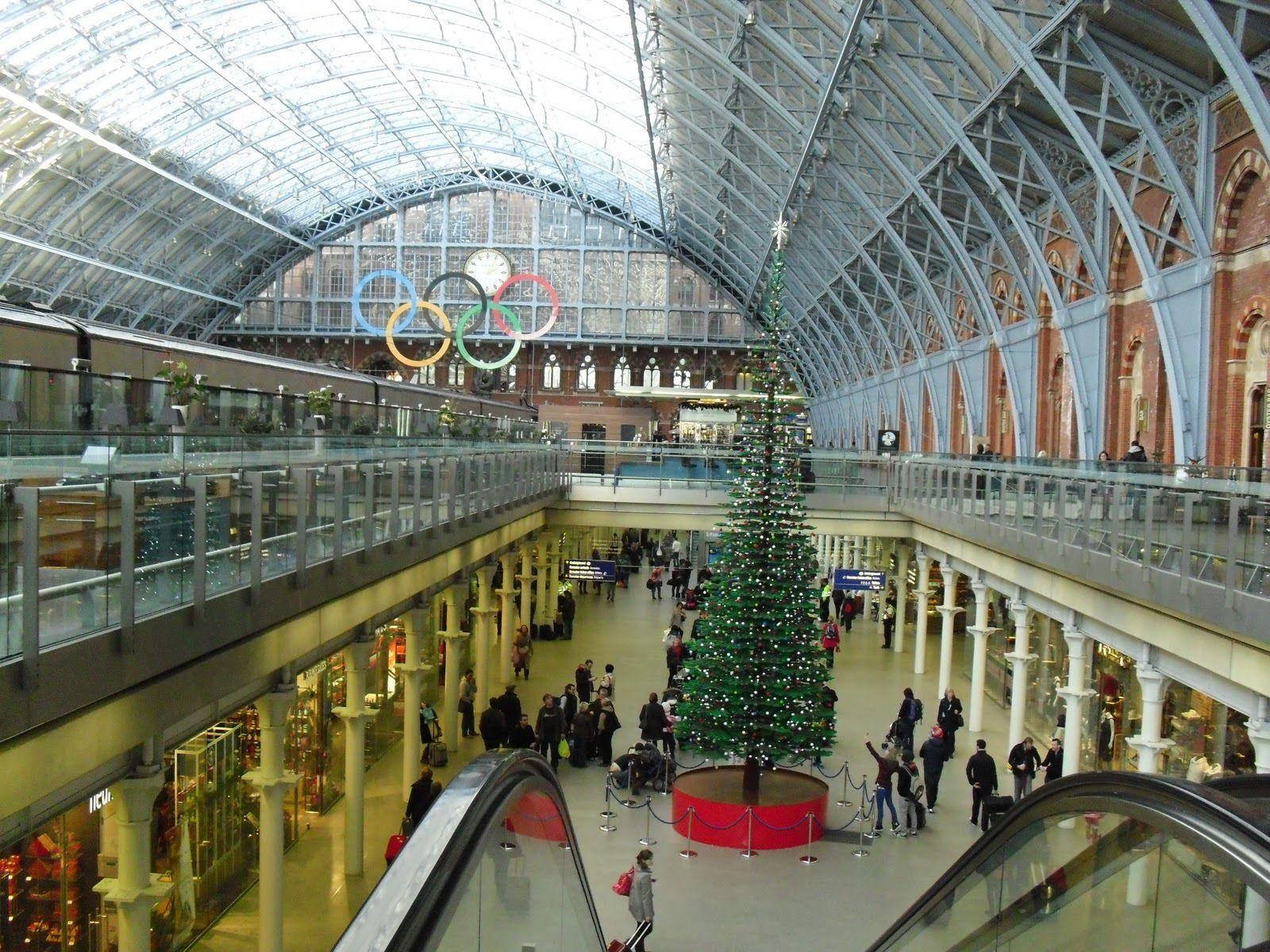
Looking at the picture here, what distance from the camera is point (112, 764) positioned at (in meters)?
7.72

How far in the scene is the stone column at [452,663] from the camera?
2009 cm

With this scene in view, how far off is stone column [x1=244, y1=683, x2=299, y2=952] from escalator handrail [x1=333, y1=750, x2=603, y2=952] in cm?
684

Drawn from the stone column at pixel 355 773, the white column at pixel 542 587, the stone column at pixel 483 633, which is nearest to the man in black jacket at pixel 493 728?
the stone column at pixel 483 633

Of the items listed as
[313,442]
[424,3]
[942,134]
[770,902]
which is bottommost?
[770,902]

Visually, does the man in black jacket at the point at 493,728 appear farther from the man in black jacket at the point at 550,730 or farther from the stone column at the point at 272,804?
the stone column at the point at 272,804

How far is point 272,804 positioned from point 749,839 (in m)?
7.23

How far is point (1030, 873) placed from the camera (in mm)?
5391

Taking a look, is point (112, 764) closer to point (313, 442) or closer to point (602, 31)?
point (313, 442)

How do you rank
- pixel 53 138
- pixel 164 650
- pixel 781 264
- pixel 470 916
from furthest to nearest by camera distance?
pixel 53 138
pixel 781 264
pixel 164 650
pixel 470 916

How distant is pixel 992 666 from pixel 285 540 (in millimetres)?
20531

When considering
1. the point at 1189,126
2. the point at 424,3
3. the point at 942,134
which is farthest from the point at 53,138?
the point at 1189,126

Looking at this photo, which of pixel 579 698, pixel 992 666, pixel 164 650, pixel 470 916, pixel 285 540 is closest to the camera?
pixel 470 916

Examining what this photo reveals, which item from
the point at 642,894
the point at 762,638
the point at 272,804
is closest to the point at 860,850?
the point at 762,638

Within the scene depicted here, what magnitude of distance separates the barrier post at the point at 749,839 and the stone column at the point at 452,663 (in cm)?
603
